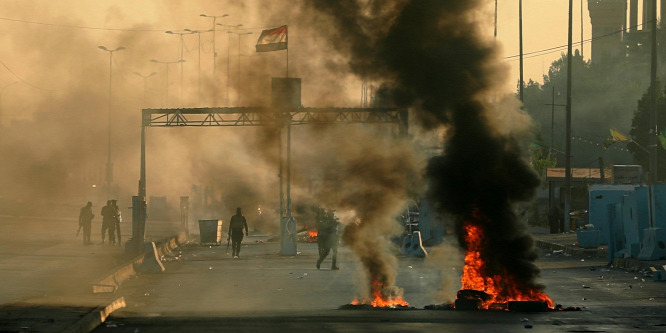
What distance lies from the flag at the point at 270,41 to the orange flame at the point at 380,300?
12543mm

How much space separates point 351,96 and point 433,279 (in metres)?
4.43

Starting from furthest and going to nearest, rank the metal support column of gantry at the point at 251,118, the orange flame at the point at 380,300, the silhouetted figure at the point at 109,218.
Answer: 1. the silhouetted figure at the point at 109,218
2. the metal support column of gantry at the point at 251,118
3. the orange flame at the point at 380,300

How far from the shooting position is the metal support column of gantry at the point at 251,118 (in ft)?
78.7

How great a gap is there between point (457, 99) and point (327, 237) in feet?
36.2

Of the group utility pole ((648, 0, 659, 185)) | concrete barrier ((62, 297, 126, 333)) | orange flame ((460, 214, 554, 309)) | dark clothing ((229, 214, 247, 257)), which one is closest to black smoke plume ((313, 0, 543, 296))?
orange flame ((460, 214, 554, 309))

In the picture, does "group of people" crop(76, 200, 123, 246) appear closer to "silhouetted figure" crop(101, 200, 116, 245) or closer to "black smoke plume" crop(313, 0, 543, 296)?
"silhouetted figure" crop(101, 200, 116, 245)

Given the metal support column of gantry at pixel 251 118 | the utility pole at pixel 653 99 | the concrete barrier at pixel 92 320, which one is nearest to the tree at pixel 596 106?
the metal support column of gantry at pixel 251 118

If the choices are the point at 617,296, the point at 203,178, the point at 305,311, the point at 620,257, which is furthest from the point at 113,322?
the point at 203,178

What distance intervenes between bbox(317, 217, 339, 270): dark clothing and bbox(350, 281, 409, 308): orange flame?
10.5 meters

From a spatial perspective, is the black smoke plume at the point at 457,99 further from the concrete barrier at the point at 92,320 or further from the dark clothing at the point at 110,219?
the dark clothing at the point at 110,219

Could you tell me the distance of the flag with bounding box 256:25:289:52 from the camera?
3207 centimetres

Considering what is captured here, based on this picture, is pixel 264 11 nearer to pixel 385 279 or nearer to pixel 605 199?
pixel 385 279

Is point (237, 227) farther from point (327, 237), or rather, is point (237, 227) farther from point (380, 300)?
point (380, 300)

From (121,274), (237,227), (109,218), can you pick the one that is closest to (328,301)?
(121,274)
